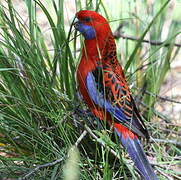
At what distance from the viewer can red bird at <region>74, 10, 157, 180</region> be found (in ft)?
7.86

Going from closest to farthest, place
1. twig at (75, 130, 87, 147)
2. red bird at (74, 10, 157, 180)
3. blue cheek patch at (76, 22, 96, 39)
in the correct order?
twig at (75, 130, 87, 147) < red bird at (74, 10, 157, 180) < blue cheek patch at (76, 22, 96, 39)

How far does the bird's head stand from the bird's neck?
0.02 m

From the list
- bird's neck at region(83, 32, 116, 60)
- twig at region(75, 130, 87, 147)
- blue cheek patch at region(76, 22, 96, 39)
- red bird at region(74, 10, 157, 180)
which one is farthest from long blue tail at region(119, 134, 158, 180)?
blue cheek patch at region(76, 22, 96, 39)

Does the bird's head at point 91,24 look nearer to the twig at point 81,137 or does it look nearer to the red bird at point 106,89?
the red bird at point 106,89

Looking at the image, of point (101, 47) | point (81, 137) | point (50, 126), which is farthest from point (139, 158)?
point (101, 47)

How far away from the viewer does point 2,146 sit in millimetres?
2438

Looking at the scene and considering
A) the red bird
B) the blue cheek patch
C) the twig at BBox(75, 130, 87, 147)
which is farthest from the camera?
the blue cheek patch

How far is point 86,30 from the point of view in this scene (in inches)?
101

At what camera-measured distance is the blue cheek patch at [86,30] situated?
2533 millimetres

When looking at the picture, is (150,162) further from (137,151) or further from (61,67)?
(61,67)

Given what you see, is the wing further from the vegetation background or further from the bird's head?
the bird's head

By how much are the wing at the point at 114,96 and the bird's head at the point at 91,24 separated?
0.72ft

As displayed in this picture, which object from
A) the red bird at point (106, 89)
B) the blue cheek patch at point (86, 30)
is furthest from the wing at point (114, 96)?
the blue cheek patch at point (86, 30)

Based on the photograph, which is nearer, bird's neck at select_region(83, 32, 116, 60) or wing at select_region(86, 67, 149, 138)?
wing at select_region(86, 67, 149, 138)
